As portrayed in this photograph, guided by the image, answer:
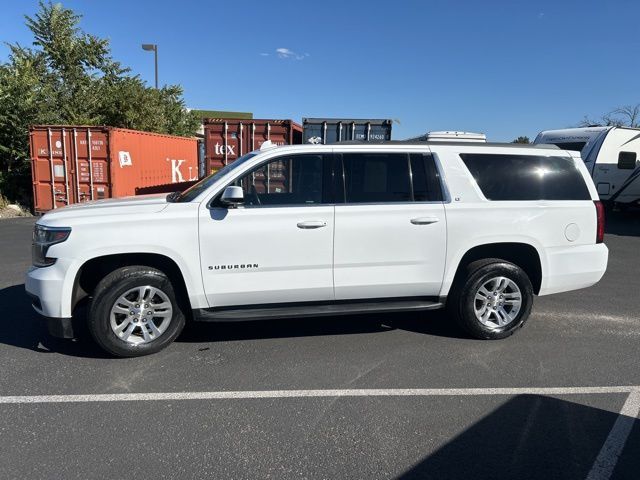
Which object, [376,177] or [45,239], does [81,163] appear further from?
[376,177]

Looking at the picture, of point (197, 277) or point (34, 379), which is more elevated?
point (197, 277)

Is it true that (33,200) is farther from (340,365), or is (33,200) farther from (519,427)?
(519,427)

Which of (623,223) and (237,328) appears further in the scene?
(623,223)

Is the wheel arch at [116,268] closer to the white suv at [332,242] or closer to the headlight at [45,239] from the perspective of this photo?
the white suv at [332,242]

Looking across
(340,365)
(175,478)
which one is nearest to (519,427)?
(340,365)

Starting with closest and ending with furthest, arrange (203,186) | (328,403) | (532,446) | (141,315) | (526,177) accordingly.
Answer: (532,446), (328,403), (141,315), (203,186), (526,177)

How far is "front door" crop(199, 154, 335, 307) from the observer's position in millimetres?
4223

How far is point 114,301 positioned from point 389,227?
248 centimetres

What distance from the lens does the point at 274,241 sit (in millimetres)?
4270

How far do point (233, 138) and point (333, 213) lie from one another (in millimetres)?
10007

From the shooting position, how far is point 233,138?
1371 centimetres

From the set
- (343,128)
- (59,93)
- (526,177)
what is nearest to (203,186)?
(526,177)

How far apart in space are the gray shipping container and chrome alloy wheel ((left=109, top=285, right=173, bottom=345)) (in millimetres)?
9653

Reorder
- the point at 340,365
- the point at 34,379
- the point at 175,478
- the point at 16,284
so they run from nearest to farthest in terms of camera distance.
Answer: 1. the point at 175,478
2. the point at 34,379
3. the point at 340,365
4. the point at 16,284
